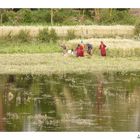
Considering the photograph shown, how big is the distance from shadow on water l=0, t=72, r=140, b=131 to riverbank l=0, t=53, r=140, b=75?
0.29 feet

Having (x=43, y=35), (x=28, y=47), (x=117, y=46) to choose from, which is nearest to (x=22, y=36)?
(x=28, y=47)

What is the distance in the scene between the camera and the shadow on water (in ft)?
31.1

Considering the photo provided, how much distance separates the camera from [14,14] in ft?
35.6

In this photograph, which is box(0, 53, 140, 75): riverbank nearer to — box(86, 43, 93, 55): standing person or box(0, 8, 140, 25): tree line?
box(86, 43, 93, 55): standing person

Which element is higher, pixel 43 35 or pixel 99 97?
pixel 43 35

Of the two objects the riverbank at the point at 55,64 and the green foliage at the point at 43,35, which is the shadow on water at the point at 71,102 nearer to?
the riverbank at the point at 55,64

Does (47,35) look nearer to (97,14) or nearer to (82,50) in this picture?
(82,50)

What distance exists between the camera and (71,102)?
10398 millimetres

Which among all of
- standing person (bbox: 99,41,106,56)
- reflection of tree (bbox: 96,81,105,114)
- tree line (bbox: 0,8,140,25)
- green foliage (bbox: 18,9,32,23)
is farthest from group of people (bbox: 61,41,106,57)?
green foliage (bbox: 18,9,32,23)

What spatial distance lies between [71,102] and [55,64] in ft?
3.66
